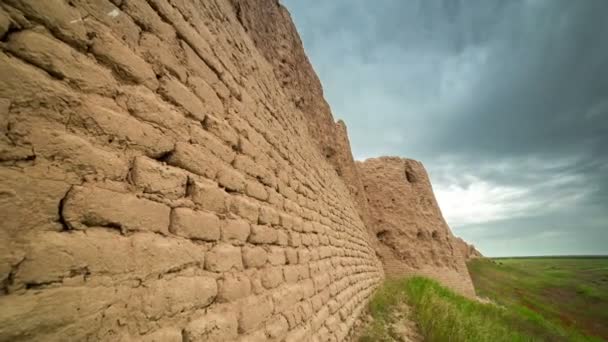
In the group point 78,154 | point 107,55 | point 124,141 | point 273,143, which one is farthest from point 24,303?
point 273,143

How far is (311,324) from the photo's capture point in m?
2.25

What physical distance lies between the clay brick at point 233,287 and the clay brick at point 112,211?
444 mm

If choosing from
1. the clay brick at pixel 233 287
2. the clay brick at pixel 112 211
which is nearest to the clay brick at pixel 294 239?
the clay brick at pixel 233 287

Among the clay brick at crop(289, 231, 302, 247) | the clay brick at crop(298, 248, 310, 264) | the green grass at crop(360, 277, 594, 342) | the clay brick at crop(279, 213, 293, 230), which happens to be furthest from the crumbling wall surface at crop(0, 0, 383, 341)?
the green grass at crop(360, 277, 594, 342)

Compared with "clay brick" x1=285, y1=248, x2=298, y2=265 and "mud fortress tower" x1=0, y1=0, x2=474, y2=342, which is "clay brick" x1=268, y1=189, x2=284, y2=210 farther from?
"clay brick" x1=285, y1=248, x2=298, y2=265

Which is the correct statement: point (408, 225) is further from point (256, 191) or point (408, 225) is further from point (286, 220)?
point (256, 191)

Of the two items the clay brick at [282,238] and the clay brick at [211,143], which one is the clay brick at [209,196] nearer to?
the clay brick at [211,143]

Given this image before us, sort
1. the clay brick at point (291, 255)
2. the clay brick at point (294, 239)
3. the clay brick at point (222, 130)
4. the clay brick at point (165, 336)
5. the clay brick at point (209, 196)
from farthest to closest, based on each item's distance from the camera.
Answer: the clay brick at point (294, 239)
the clay brick at point (291, 255)
the clay brick at point (222, 130)
the clay brick at point (209, 196)
the clay brick at point (165, 336)

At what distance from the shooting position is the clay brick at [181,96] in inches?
51.1

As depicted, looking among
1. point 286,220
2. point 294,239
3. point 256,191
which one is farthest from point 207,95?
point 294,239

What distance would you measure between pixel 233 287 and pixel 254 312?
24cm

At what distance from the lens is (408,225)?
412 inches

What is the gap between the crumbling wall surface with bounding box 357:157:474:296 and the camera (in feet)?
32.6

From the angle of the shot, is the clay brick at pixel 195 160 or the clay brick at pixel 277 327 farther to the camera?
the clay brick at pixel 277 327
